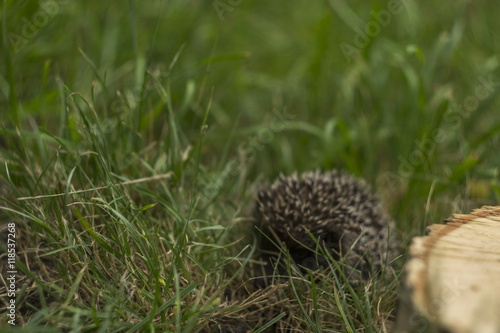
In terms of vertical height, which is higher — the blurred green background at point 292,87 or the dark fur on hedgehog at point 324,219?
the blurred green background at point 292,87

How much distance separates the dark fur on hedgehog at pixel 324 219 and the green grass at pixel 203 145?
0.22 metres

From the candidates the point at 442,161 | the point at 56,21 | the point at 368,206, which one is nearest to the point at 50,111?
the point at 56,21

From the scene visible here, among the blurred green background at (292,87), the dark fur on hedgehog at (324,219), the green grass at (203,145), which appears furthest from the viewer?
the blurred green background at (292,87)

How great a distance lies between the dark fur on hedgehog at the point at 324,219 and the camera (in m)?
2.96

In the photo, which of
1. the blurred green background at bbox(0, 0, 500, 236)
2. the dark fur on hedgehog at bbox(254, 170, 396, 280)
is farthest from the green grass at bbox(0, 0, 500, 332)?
the dark fur on hedgehog at bbox(254, 170, 396, 280)

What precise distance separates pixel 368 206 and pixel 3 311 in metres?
2.40

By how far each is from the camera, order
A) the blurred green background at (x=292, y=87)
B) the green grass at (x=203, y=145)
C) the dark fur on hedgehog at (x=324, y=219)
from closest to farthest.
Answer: the green grass at (x=203, y=145) < the dark fur on hedgehog at (x=324, y=219) < the blurred green background at (x=292, y=87)

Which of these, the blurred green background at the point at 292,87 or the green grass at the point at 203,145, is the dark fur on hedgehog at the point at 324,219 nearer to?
the green grass at the point at 203,145

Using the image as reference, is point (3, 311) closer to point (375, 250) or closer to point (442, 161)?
point (375, 250)

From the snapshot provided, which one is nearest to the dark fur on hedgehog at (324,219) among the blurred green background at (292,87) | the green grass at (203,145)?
the green grass at (203,145)

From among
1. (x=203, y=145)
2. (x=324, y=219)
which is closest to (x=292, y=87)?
(x=203, y=145)

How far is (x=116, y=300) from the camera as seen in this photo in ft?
6.73

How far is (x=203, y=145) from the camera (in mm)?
3752

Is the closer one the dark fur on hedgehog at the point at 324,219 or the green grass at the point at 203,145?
the green grass at the point at 203,145
